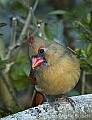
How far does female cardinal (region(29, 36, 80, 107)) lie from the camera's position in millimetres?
2318

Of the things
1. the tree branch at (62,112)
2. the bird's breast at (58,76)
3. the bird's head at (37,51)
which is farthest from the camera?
the bird's breast at (58,76)

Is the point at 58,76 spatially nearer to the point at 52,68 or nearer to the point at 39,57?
the point at 52,68

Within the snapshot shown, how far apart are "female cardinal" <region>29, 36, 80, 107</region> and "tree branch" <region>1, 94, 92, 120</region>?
143 mm

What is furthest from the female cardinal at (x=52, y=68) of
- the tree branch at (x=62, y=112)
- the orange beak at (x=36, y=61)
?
the tree branch at (x=62, y=112)

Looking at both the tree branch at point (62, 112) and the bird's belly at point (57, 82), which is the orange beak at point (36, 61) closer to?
the bird's belly at point (57, 82)

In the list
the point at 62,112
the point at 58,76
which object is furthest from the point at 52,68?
the point at 62,112

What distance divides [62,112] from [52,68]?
300 millimetres

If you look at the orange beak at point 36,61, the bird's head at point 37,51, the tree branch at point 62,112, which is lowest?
the tree branch at point 62,112

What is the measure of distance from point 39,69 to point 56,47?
15cm

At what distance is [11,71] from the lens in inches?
124

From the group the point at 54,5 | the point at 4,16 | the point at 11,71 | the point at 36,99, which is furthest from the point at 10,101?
the point at 54,5

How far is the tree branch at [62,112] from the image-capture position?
6.73ft

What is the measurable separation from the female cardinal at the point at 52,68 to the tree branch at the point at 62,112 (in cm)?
14

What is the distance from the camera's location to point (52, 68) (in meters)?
2.38
